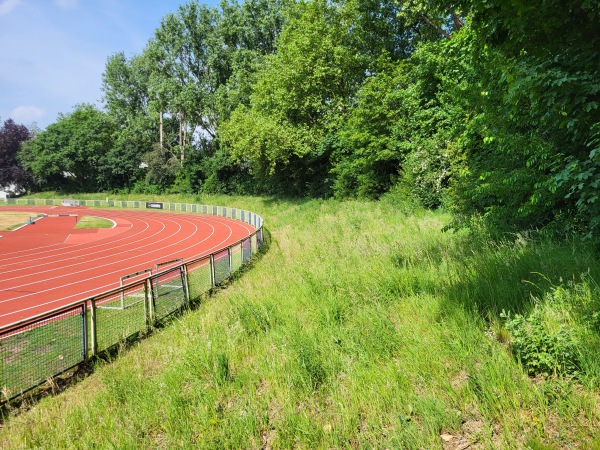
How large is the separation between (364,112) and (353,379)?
79.4 ft

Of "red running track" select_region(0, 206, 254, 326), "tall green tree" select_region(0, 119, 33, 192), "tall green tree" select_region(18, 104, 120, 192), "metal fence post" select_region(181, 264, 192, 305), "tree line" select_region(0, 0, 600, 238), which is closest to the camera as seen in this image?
"tree line" select_region(0, 0, 600, 238)

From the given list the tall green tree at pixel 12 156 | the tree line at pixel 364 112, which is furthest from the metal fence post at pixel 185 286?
the tall green tree at pixel 12 156

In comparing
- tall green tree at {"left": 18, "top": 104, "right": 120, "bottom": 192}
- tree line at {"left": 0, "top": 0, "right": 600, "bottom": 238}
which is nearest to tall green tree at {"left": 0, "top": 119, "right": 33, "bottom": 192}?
tree line at {"left": 0, "top": 0, "right": 600, "bottom": 238}

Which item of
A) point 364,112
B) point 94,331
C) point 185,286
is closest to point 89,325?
point 94,331

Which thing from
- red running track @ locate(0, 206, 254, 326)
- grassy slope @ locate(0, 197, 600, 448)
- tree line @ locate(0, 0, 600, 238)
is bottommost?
red running track @ locate(0, 206, 254, 326)

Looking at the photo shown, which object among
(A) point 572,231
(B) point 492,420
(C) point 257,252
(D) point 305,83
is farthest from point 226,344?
(D) point 305,83

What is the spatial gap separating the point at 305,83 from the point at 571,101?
30.4 m

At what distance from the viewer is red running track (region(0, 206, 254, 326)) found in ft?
45.7

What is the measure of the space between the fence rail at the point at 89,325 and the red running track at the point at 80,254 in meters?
5.14

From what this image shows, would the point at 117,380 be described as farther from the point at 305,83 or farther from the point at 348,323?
the point at 305,83

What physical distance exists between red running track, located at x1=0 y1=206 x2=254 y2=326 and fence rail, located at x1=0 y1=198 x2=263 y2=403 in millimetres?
5141

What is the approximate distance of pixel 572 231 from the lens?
7184 mm

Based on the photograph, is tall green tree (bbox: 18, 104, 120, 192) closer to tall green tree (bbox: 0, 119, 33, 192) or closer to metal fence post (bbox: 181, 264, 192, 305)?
tall green tree (bbox: 0, 119, 33, 192)

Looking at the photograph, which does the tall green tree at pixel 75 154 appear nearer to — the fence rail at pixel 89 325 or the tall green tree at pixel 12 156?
the tall green tree at pixel 12 156
